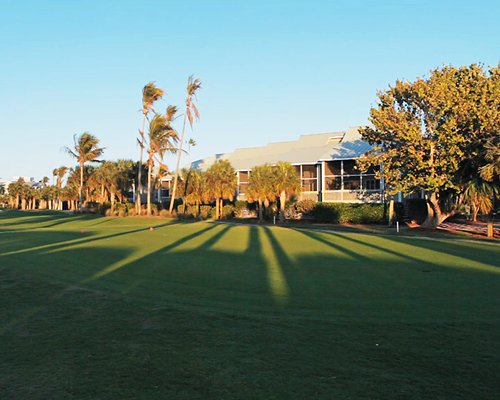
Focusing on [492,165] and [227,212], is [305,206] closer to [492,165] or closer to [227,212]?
[227,212]

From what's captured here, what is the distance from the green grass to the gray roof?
3021 cm

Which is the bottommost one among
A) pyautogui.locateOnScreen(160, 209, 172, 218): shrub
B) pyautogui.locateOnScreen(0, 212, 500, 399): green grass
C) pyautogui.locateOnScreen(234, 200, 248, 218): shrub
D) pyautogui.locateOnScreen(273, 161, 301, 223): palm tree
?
pyautogui.locateOnScreen(0, 212, 500, 399): green grass

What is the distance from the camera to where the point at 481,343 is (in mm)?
5176

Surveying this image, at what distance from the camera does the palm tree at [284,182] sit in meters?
37.5

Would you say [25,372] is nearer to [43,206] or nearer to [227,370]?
[227,370]

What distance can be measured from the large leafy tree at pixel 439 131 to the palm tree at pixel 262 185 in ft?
33.2

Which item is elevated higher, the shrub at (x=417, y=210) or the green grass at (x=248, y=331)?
the shrub at (x=417, y=210)

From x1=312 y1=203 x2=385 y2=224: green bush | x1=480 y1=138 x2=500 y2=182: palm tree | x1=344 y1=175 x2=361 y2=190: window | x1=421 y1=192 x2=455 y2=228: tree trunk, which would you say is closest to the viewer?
x1=480 y1=138 x2=500 y2=182: palm tree

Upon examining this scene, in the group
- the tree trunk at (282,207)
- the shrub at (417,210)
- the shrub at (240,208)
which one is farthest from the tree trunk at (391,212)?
the shrub at (240,208)

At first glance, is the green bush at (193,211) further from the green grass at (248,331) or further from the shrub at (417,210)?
the green grass at (248,331)

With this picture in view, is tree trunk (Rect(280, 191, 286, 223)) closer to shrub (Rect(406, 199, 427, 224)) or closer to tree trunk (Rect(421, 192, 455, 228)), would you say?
shrub (Rect(406, 199, 427, 224))

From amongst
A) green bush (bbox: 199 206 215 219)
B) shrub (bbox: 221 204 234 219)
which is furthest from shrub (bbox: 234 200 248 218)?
green bush (bbox: 199 206 215 219)

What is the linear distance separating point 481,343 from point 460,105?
23119mm

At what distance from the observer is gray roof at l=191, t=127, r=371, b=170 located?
134 ft
